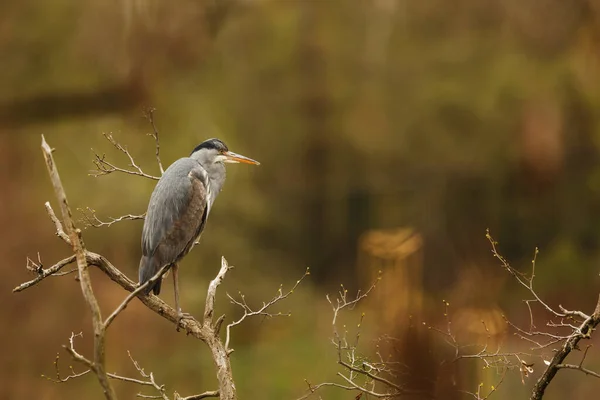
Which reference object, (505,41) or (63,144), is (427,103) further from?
(63,144)

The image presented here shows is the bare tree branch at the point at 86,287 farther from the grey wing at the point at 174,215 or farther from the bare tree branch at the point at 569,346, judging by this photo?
the bare tree branch at the point at 569,346

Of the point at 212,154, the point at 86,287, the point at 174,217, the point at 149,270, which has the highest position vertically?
the point at 86,287

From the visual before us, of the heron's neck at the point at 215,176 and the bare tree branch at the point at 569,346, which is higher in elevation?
the bare tree branch at the point at 569,346

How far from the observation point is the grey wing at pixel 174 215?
2982 mm

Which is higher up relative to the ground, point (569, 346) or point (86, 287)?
point (86, 287)

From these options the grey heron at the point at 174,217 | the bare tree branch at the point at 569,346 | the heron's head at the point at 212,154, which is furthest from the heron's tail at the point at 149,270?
the bare tree branch at the point at 569,346

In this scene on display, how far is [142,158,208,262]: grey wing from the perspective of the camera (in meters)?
2.98

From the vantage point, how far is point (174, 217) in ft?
10.0

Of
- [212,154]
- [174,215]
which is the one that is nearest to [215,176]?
[212,154]

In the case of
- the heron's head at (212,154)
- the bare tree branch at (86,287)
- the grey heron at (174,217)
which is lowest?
the grey heron at (174,217)

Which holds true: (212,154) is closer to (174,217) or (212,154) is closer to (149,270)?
(174,217)

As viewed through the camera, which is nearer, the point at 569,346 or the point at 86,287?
the point at 86,287

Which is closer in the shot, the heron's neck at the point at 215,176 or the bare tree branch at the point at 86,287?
the bare tree branch at the point at 86,287

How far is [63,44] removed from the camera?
20.9ft
